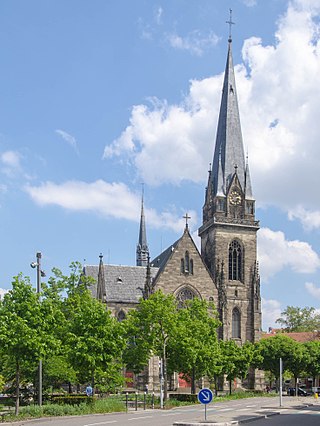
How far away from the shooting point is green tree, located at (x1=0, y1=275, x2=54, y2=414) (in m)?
33.0

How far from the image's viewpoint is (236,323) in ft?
268

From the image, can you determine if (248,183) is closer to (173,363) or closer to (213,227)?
(213,227)

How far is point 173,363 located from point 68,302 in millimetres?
10019

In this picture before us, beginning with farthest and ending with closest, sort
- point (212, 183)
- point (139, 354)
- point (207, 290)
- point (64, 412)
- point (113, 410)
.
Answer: point (212, 183) < point (207, 290) < point (139, 354) < point (113, 410) < point (64, 412)

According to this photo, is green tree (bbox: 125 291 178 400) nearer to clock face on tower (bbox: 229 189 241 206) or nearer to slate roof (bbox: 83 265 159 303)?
slate roof (bbox: 83 265 159 303)

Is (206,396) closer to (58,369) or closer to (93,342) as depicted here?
(93,342)

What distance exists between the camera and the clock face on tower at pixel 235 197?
85.2m

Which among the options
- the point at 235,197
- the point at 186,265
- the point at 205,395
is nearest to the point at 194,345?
the point at 186,265

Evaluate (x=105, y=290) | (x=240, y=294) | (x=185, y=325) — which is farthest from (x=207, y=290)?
(x=185, y=325)

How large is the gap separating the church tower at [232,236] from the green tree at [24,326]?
46.6m

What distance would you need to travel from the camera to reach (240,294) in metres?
82.1

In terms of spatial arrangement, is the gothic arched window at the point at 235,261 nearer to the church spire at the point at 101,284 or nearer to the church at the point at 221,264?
the church at the point at 221,264

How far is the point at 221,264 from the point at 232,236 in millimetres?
4110

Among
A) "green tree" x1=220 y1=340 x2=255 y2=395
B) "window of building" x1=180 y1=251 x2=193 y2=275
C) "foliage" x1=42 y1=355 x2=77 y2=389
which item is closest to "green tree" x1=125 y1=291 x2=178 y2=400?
"foliage" x1=42 y1=355 x2=77 y2=389
